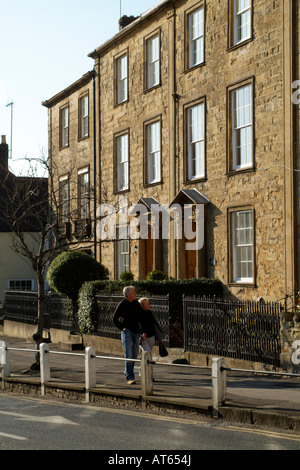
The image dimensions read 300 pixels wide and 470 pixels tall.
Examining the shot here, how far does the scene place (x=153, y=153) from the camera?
2550 cm

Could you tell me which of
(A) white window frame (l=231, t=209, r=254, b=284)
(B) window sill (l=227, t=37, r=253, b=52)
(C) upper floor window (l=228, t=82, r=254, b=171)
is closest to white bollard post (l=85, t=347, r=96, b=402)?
(A) white window frame (l=231, t=209, r=254, b=284)

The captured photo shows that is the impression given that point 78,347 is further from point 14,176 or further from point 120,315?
point 120,315

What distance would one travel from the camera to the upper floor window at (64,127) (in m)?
33.2

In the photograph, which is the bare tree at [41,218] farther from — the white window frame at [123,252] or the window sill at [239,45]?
the window sill at [239,45]

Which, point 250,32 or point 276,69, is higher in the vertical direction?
point 250,32

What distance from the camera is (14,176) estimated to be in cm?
2130

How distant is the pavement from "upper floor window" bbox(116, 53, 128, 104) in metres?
13.2

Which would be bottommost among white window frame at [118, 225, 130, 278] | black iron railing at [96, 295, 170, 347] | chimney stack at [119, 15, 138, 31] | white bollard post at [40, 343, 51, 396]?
white bollard post at [40, 343, 51, 396]

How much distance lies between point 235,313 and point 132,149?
12.2m

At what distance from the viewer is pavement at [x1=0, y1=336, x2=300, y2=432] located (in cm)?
1030

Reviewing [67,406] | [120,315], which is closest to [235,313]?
[120,315]

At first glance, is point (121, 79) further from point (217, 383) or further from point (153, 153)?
point (217, 383)

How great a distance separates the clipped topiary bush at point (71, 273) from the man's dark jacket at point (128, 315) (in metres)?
9.39

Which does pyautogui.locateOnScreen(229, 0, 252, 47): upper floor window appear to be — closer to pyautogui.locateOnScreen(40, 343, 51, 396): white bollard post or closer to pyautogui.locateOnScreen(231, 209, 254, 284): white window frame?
pyautogui.locateOnScreen(231, 209, 254, 284): white window frame
